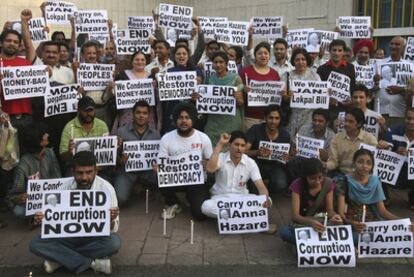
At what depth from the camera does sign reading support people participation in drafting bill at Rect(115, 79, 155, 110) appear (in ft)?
24.1

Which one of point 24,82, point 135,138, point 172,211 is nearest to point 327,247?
point 172,211

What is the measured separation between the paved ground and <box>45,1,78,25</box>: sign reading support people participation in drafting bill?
4036 mm

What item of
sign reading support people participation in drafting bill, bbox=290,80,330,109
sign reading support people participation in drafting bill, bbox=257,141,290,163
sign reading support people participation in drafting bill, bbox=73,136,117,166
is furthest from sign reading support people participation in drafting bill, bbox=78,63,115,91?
sign reading support people participation in drafting bill, bbox=290,80,330,109

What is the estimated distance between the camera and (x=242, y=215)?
584 centimetres

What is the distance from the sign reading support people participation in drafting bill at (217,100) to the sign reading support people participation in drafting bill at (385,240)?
8.99ft

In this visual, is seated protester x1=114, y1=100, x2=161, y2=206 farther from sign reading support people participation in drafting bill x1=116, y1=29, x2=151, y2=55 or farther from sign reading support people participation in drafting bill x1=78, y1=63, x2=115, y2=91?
sign reading support people participation in drafting bill x1=116, y1=29, x2=151, y2=55

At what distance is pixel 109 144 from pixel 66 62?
175cm

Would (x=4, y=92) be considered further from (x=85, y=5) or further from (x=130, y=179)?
(x=85, y=5)

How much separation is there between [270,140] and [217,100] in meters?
0.94

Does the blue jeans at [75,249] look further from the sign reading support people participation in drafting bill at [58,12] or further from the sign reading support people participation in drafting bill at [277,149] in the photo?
the sign reading support people participation in drafting bill at [58,12]

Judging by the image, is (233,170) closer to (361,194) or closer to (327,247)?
(361,194)

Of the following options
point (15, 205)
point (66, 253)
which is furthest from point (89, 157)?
point (15, 205)

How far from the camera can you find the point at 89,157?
5051 mm

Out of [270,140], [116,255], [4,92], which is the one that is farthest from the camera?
[270,140]
